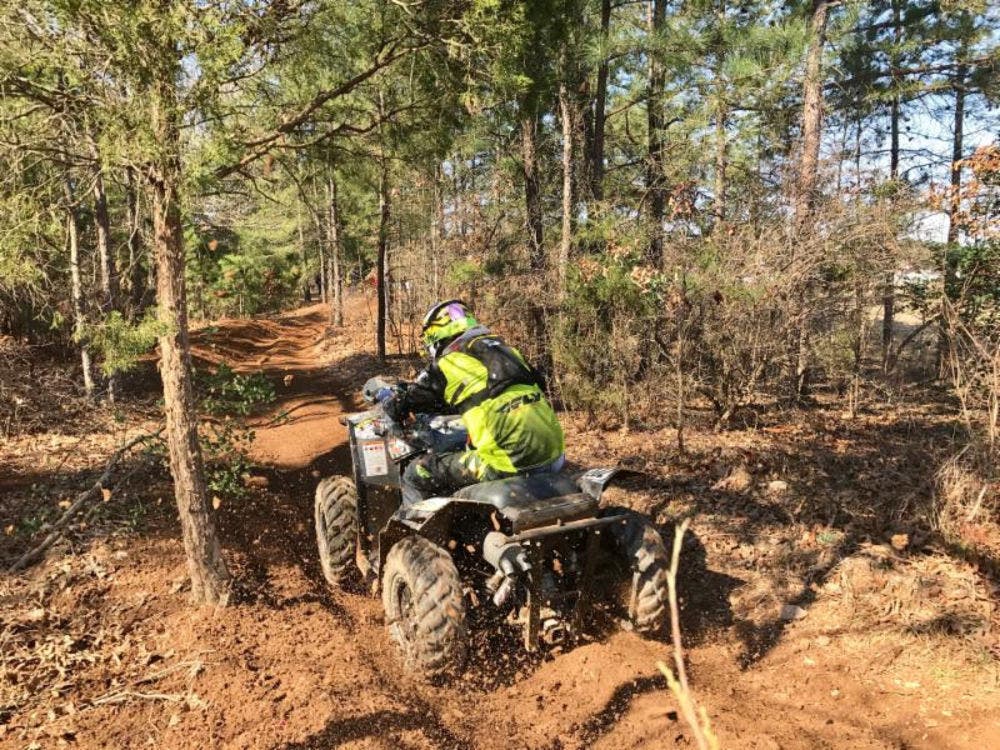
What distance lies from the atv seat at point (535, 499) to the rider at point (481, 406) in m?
0.23

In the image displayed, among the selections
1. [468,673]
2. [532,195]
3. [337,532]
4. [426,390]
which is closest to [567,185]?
[532,195]

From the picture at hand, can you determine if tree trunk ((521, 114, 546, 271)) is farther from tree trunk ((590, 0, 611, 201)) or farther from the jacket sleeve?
the jacket sleeve

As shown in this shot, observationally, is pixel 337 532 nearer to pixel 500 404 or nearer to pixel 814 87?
pixel 500 404

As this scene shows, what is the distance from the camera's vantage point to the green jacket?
4098mm

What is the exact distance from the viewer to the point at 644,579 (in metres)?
3.89

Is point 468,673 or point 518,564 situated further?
point 468,673

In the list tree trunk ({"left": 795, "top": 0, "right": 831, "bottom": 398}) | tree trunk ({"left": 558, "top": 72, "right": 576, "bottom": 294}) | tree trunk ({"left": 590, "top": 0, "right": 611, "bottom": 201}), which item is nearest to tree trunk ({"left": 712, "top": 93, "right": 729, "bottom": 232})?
tree trunk ({"left": 795, "top": 0, "right": 831, "bottom": 398})

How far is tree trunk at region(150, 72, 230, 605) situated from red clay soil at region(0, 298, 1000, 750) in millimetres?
302

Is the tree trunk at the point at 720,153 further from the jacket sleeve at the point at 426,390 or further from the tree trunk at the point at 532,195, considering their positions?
the jacket sleeve at the point at 426,390

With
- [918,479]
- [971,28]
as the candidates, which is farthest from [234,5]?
[971,28]

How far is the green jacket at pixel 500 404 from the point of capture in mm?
4098

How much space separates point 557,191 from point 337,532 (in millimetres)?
9886

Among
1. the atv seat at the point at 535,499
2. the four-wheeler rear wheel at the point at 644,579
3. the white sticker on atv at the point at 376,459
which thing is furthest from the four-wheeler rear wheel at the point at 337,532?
the four-wheeler rear wheel at the point at 644,579

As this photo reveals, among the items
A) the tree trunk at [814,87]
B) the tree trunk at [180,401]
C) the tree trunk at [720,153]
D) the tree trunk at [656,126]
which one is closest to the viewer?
the tree trunk at [180,401]
